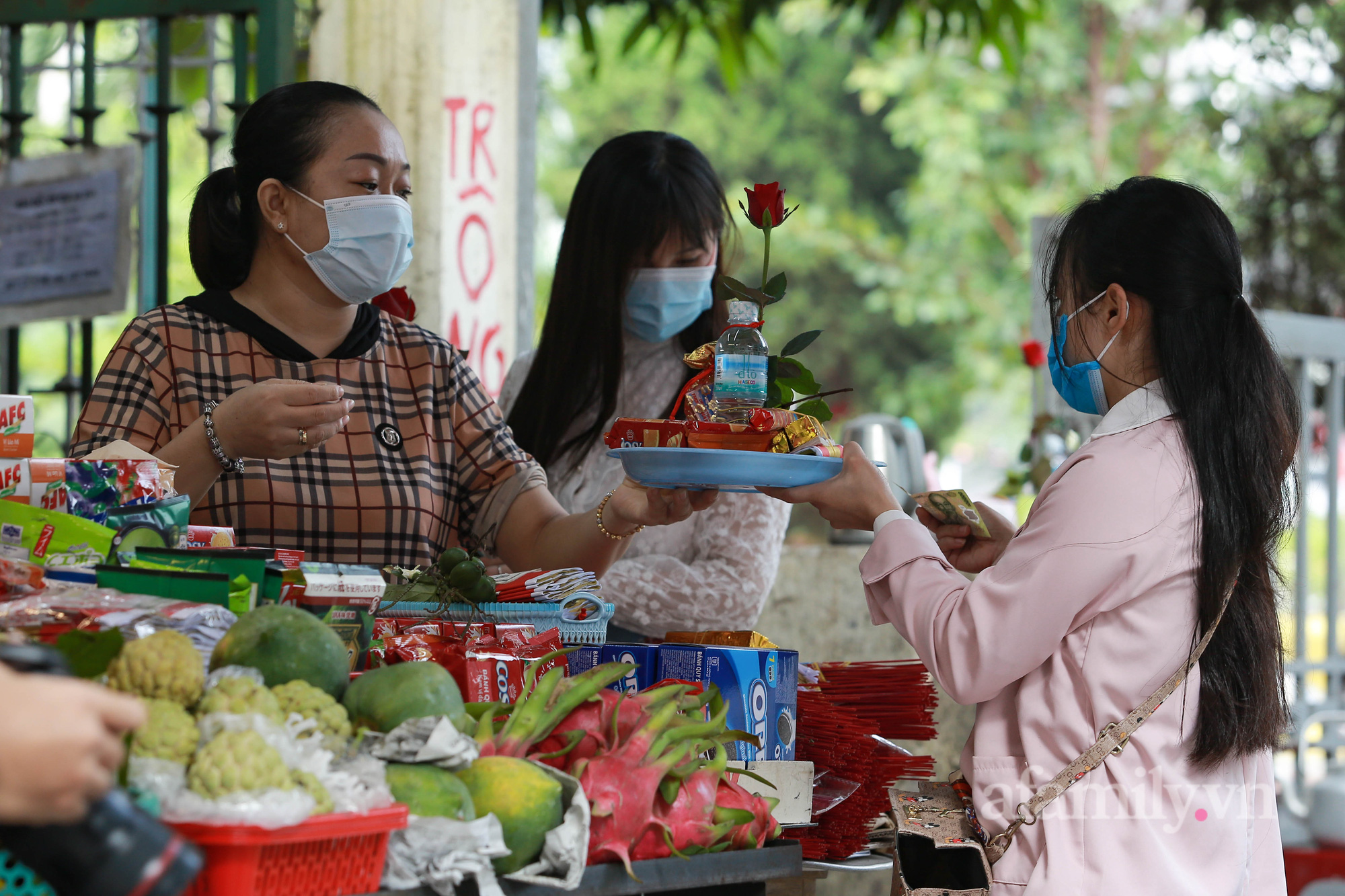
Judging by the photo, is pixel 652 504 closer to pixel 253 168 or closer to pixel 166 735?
pixel 253 168

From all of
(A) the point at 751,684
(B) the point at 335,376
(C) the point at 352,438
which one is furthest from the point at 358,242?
(A) the point at 751,684

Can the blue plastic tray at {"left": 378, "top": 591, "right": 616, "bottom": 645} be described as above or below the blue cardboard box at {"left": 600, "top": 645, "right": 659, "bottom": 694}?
above

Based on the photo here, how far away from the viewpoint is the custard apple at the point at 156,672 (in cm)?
109

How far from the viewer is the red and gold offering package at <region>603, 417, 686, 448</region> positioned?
1758 millimetres

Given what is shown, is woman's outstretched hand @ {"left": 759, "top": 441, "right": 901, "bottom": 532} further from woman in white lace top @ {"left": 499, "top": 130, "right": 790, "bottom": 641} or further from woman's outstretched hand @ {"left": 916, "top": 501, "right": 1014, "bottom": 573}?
woman in white lace top @ {"left": 499, "top": 130, "right": 790, "bottom": 641}

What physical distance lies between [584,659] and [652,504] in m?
0.36

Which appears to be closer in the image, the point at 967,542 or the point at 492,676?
the point at 492,676

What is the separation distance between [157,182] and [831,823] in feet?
8.95

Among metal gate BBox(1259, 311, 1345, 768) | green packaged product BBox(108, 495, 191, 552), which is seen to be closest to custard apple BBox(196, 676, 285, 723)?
green packaged product BBox(108, 495, 191, 552)

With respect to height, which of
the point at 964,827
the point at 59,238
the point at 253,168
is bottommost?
the point at 964,827

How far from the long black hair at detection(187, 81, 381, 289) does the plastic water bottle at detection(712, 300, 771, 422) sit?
890mm

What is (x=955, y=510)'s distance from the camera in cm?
199

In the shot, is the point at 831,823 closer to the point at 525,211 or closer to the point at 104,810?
the point at 104,810

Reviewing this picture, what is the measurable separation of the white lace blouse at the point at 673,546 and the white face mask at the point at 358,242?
625 mm
